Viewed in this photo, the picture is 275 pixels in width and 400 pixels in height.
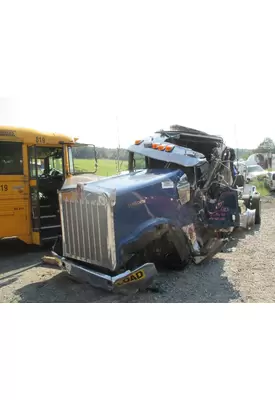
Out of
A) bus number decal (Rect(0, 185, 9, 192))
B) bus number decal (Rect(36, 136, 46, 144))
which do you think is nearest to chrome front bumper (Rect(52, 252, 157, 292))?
bus number decal (Rect(0, 185, 9, 192))

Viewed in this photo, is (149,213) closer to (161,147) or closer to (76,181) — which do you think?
(76,181)

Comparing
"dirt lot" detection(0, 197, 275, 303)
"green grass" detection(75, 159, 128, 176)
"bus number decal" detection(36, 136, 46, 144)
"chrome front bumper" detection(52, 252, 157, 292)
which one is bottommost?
"dirt lot" detection(0, 197, 275, 303)

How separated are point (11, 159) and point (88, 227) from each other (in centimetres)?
197

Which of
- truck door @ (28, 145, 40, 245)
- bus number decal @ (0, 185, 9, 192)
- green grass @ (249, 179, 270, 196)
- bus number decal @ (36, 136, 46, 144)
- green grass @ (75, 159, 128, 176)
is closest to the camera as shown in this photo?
green grass @ (75, 159, 128, 176)

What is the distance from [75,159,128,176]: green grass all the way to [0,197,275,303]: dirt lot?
1.26 metres

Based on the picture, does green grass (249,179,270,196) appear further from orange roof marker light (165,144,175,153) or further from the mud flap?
orange roof marker light (165,144,175,153)

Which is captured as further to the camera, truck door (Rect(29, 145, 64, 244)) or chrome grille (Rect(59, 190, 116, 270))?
truck door (Rect(29, 145, 64, 244))

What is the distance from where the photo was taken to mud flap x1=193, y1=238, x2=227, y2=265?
3.25 metres

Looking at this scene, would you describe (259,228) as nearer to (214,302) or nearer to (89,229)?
(214,302)

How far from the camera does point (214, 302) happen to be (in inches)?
98.3

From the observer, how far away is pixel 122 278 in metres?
2.43

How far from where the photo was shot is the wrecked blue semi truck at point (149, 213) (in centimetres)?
251

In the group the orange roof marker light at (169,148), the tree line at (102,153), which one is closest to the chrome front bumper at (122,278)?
the orange roof marker light at (169,148)

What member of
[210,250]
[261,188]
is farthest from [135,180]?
[261,188]
